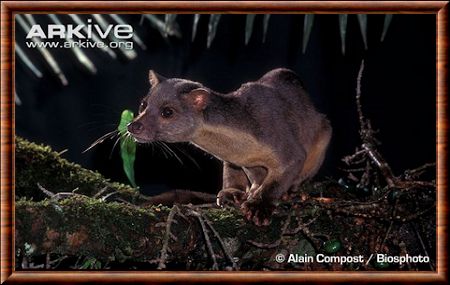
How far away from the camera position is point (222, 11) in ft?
16.8

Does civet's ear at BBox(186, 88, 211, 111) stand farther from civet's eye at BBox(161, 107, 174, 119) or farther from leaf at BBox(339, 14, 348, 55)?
leaf at BBox(339, 14, 348, 55)

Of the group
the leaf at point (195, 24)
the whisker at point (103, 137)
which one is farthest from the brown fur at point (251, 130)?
the leaf at point (195, 24)

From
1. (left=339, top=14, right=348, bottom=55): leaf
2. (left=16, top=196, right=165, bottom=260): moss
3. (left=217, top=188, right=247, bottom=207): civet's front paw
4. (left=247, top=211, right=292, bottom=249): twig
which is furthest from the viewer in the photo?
(left=217, top=188, right=247, bottom=207): civet's front paw

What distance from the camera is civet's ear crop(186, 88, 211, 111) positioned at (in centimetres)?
529

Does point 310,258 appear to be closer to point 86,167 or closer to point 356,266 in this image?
point 356,266

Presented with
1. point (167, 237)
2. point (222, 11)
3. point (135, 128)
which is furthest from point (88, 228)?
point (222, 11)

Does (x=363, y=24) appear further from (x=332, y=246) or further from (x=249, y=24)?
(x=332, y=246)

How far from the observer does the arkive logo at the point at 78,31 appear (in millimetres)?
5184

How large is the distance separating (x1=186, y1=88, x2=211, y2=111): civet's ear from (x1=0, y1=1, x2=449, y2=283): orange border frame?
516 mm

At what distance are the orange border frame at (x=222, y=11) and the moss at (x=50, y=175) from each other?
25cm

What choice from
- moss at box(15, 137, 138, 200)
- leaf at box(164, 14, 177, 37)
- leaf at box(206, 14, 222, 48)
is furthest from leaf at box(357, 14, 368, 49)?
moss at box(15, 137, 138, 200)

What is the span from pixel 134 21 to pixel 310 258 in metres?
1.84

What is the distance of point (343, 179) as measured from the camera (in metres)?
5.65
